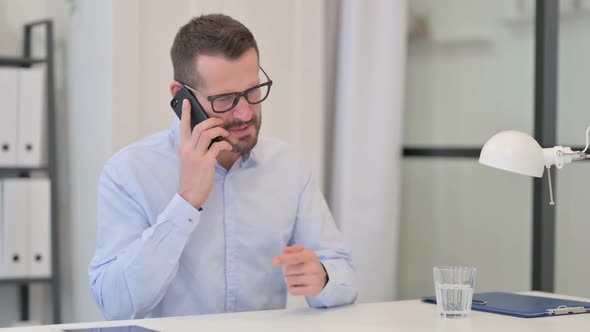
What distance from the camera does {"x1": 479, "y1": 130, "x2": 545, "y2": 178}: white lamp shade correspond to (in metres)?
1.89

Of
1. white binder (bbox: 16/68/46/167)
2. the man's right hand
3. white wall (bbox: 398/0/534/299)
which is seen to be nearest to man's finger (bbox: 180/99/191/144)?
the man's right hand

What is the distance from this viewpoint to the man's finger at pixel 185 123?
7.34ft

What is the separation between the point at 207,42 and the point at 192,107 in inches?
6.6

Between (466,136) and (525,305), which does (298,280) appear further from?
(466,136)

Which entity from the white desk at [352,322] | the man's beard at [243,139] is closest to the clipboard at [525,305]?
the white desk at [352,322]

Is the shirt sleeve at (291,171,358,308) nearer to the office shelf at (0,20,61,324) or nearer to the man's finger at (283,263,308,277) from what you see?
the man's finger at (283,263,308,277)

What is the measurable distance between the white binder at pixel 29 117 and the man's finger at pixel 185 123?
1.18 m

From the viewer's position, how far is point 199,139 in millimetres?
2209

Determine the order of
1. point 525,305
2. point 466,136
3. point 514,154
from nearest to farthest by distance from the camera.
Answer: point 514,154 → point 525,305 → point 466,136

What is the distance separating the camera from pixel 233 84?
7.43 ft

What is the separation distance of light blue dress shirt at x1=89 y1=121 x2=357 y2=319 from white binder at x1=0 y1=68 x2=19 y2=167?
41.2 inches

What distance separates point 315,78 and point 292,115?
180 millimetres

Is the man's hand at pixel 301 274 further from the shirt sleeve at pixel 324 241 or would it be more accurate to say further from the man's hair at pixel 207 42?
the man's hair at pixel 207 42

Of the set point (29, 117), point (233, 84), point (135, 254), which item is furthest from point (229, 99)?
point (29, 117)
